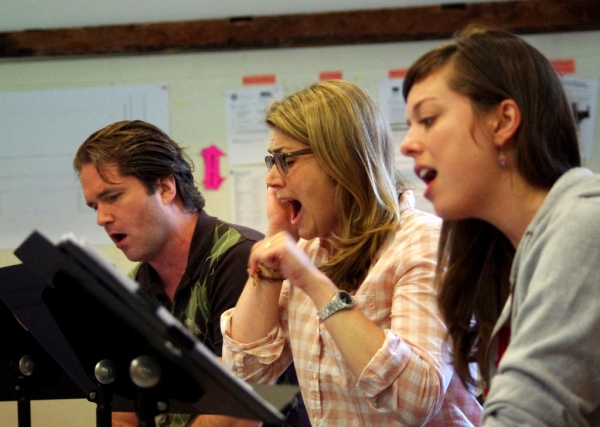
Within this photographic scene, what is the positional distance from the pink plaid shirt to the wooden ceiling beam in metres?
1.39

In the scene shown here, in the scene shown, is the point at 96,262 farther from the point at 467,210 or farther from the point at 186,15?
the point at 186,15

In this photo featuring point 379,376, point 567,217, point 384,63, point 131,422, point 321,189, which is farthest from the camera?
point 384,63

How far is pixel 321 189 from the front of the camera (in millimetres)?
1471

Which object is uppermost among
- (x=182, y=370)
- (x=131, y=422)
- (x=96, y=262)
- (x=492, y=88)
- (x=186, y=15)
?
(x=186, y=15)

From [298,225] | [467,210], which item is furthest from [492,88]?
[298,225]

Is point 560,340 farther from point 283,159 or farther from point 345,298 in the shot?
point 283,159

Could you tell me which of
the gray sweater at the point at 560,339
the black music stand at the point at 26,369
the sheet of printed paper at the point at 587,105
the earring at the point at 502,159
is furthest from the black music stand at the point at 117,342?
the sheet of printed paper at the point at 587,105

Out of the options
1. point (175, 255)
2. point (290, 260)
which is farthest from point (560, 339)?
point (175, 255)

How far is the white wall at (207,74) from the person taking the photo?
273 cm

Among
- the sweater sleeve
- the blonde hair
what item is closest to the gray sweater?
the sweater sleeve

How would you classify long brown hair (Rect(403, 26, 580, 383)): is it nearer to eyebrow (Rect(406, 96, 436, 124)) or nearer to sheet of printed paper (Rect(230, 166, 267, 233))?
eyebrow (Rect(406, 96, 436, 124))

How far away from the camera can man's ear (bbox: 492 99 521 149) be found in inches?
39.6

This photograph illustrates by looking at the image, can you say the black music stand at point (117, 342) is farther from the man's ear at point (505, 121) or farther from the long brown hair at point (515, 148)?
the man's ear at point (505, 121)

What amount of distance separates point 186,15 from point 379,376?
6.70 feet
